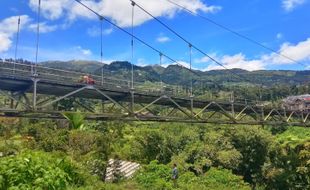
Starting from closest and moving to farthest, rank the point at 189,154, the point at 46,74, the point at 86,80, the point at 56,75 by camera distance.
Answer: the point at 46,74
the point at 56,75
the point at 86,80
the point at 189,154

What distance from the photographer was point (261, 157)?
3803cm

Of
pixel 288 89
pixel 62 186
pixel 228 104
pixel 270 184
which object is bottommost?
pixel 270 184

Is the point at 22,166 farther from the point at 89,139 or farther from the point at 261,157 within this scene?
the point at 261,157

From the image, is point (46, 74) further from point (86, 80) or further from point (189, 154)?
point (189, 154)

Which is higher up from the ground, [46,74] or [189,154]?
[46,74]

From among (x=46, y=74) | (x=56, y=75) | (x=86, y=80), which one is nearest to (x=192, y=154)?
(x=86, y=80)

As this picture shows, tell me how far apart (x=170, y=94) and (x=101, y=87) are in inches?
238

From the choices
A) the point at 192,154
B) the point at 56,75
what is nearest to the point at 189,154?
the point at 192,154

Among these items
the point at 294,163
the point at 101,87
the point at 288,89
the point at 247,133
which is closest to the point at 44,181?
the point at 101,87

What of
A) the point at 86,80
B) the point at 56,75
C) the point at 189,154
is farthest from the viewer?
the point at 189,154

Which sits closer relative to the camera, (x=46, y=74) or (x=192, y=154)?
(x=46, y=74)

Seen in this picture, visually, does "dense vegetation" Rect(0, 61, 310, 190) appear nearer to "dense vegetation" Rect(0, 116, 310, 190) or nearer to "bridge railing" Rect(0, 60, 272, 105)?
"dense vegetation" Rect(0, 116, 310, 190)

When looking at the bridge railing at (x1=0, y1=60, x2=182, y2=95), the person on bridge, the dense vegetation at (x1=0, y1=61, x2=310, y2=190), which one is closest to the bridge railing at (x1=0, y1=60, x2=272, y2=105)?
the bridge railing at (x1=0, y1=60, x2=182, y2=95)

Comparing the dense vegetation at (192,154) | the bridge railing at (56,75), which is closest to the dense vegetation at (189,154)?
the dense vegetation at (192,154)
